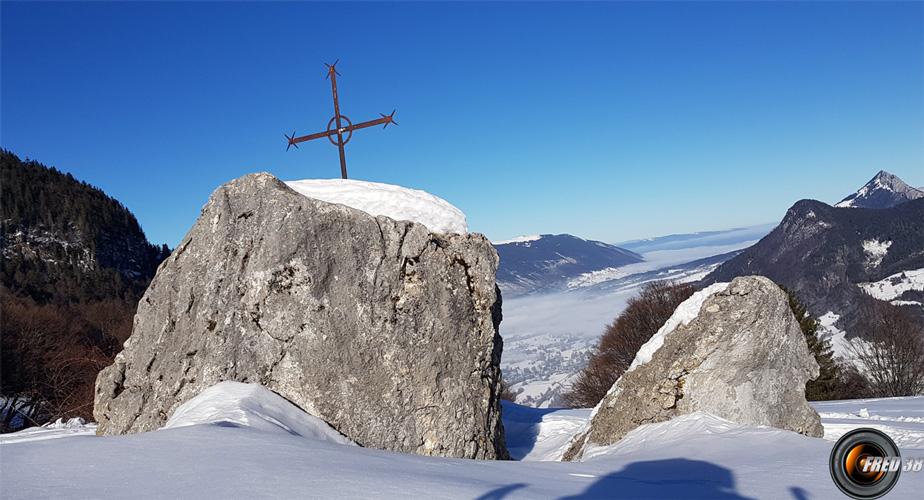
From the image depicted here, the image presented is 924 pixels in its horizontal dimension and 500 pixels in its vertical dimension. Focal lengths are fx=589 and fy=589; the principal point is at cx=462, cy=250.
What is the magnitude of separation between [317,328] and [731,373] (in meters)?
7.01

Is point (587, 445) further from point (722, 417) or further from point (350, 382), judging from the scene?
point (350, 382)

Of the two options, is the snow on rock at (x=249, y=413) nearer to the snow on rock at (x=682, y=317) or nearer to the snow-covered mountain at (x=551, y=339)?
the snow on rock at (x=682, y=317)

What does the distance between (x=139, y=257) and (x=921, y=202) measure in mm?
166300

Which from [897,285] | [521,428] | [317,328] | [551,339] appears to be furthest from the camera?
[551,339]

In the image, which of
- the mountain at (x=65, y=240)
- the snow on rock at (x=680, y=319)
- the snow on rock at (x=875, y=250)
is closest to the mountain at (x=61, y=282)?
the mountain at (x=65, y=240)

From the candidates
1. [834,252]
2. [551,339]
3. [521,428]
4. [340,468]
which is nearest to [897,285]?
[834,252]

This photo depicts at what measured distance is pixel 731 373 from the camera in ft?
33.0

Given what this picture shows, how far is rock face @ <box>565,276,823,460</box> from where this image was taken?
32.9ft

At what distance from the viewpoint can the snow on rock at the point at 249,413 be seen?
7219mm

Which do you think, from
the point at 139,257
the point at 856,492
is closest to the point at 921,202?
the point at 139,257

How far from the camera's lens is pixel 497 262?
37.1 feet

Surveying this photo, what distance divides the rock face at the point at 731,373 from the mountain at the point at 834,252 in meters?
102

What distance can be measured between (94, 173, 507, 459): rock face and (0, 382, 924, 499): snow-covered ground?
0.96 meters

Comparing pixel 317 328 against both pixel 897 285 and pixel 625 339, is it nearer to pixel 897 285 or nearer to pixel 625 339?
pixel 625 339
